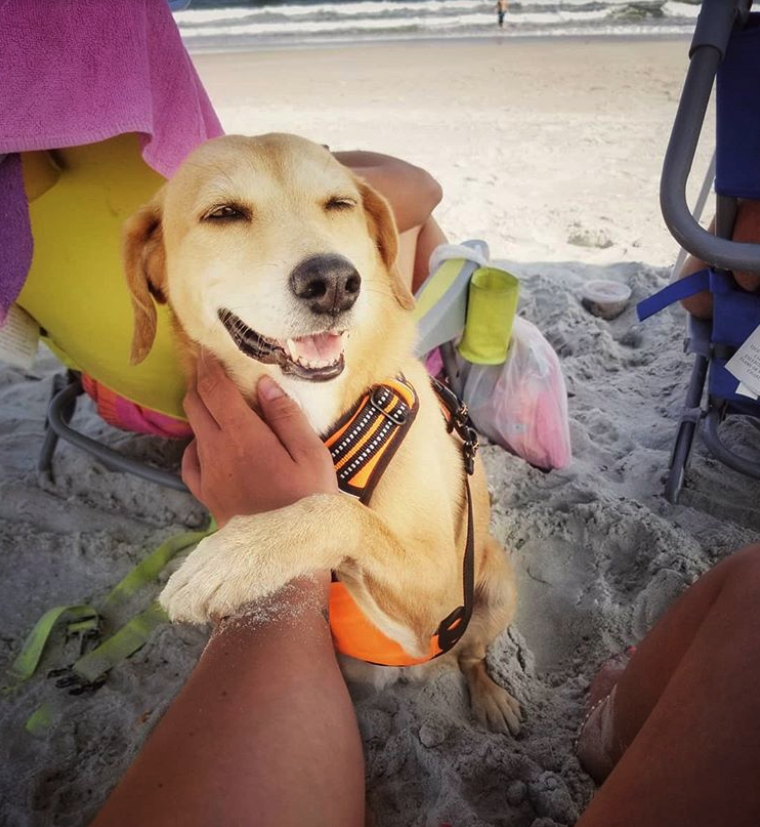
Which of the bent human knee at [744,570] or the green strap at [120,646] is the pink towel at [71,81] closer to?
the green strap at [120,646]

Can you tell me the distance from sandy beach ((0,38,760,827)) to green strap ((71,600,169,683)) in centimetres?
4

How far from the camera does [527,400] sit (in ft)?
7.91

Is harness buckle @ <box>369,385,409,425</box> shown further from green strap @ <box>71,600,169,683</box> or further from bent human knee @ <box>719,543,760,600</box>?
green strap @ <box>71,600,169,683</box>

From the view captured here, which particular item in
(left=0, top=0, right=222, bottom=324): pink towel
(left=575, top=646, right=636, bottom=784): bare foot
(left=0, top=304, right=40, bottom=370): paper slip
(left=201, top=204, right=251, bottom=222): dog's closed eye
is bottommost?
(left=575, top=646, right=636, bottom=784): bare foot

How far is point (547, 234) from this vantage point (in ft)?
14.1

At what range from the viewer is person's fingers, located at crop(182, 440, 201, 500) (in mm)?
1526

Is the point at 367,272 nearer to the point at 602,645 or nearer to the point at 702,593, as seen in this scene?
the point at 702,593

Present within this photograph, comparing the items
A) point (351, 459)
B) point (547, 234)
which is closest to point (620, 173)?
point (547, 234)

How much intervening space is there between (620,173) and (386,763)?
529 cm

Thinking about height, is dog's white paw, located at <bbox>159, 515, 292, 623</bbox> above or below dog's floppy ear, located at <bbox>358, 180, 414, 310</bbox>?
below

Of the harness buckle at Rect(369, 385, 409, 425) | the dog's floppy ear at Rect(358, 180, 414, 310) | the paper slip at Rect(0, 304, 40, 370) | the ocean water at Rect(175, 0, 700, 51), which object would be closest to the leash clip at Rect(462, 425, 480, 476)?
the harness buckle at Rect(369, 385, 409, 425)

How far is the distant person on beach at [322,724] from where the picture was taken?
733mm

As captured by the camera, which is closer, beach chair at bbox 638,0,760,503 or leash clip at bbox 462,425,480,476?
beach chair at bbox 638,0,760,503

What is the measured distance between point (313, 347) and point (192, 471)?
501 millimetres
